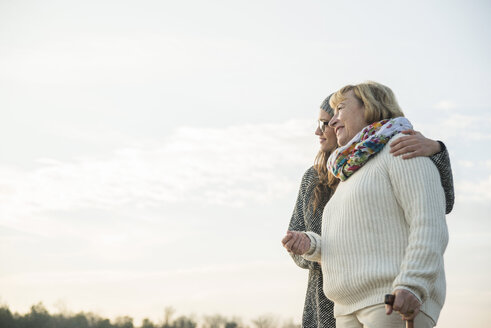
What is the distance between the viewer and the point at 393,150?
252 cm

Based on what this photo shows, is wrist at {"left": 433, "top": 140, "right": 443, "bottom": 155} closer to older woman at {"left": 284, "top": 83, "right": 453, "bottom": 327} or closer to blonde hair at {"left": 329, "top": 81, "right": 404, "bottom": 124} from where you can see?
older woman at {"left": 284, "top": 83, "right": 453, "bottom": 327}

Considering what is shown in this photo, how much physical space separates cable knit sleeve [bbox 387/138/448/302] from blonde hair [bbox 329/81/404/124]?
Answer: 35 cm

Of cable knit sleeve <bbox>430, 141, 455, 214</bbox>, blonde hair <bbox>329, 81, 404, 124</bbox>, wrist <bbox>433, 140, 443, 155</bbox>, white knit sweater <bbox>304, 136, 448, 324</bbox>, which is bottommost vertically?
white knit sweater <bbox>304, 136, 448, 324</bbox>

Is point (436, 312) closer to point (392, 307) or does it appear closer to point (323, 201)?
point (392, 307)

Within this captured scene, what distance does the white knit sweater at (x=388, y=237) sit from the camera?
2281 mm

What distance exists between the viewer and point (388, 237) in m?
A: 2.45

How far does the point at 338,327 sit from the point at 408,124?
881 millimetres

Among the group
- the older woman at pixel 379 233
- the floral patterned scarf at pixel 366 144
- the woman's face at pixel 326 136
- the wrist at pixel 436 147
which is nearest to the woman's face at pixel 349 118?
the older woman at pixel 379 233

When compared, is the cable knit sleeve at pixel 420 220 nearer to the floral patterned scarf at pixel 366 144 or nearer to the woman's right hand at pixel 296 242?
the floral patterned scarf at pixel 366 144

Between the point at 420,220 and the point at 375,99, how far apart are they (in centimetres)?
71

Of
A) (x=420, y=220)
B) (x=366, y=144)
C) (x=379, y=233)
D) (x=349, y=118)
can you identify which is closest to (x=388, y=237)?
(x=379, y=233)

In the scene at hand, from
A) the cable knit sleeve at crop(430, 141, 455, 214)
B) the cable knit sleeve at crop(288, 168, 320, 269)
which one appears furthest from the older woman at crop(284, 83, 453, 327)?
the cable knit sleeve at crop(288, 168, 320, 269)

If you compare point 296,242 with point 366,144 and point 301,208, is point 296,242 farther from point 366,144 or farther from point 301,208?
point 301,208

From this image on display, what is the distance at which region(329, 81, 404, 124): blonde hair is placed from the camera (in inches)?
110
